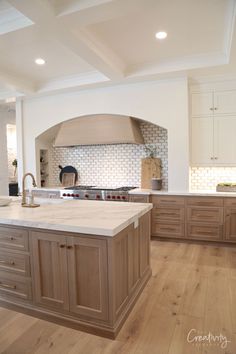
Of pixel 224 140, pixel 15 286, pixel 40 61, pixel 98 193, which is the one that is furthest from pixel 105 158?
pixel 15 286

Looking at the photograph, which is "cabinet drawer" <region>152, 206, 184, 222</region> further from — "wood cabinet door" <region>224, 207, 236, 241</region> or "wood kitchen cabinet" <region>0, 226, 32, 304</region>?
"wood kitchen cabinet" <region>0, 226, 32, 304</region>

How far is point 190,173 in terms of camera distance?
4359 millimetres

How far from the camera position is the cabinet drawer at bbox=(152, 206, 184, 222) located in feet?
13.4

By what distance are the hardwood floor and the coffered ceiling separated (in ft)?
8.86

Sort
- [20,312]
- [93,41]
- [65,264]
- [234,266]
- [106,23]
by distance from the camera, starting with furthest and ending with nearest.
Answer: [234,266] < [93,41] < [106,23] < [20,312] < [65,264]

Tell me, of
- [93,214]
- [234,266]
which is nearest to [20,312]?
[93,214]

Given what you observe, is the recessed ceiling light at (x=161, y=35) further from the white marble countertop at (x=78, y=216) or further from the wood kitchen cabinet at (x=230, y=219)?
the wood kitchen cabinet at (x=230, y=219)

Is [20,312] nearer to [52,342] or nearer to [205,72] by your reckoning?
[52,342]

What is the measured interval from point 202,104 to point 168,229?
2.15 m

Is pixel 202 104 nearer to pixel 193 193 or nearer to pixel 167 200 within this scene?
pixel 193 193

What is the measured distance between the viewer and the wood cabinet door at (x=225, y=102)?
4012 millimetres

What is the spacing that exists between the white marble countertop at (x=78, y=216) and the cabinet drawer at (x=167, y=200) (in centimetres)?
147

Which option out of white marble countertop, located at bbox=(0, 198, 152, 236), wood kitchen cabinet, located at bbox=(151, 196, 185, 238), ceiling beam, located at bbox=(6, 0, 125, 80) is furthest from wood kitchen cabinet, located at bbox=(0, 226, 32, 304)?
wood kitchen cabinet, located at bbox=(151, 196, 185, 238)

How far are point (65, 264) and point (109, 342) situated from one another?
0.68 meters
